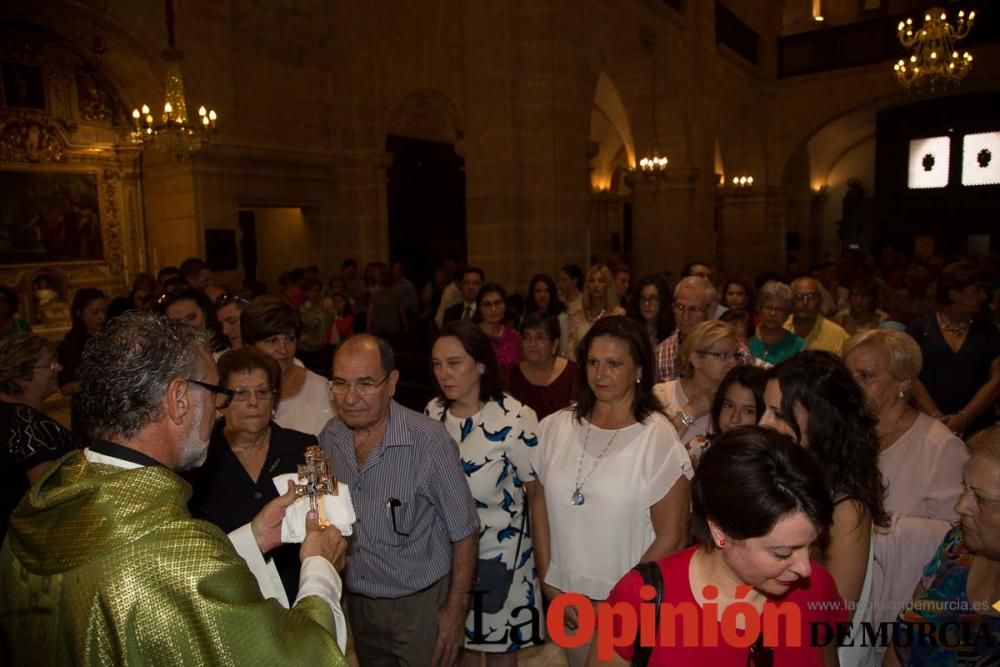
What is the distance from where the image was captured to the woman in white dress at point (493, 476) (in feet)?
9.48

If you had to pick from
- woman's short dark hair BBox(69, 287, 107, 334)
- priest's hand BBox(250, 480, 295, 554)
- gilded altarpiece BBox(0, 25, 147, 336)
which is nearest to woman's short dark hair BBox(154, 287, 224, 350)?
woman's short dark hair BBox(69, 287, 107, 334)

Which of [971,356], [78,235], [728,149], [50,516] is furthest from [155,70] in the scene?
[728,149]

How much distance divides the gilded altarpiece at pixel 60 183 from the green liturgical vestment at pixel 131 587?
1003 cm

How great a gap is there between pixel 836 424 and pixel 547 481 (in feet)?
3.63

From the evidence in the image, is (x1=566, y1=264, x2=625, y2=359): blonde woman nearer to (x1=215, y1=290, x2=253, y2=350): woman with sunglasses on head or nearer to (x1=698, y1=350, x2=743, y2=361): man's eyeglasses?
(x1=698, y1=350, x2=743, y2=361): man's eyeglasses

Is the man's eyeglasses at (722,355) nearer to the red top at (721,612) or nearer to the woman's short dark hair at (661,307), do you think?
the red top at (721,612)

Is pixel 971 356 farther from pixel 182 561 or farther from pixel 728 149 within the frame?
pixel 728 149

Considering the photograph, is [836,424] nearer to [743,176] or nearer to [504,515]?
[504,515]

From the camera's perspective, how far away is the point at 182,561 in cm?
136

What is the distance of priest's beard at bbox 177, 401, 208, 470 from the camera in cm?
167

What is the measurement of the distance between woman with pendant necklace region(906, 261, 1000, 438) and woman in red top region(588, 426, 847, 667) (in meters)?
3.25

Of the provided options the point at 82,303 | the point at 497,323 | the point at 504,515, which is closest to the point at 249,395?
the point at 504,515

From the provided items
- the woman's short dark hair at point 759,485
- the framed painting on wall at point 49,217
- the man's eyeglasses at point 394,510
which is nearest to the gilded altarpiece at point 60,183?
the framed painting on wall at point 49,217

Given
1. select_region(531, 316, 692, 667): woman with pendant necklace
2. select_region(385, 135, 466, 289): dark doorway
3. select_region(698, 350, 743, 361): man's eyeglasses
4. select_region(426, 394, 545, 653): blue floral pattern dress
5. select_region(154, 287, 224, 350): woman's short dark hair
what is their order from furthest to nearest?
select_region(385, 135, 466, 289): dark doorway < select_region(154, 287, 224, 350): woman's short dark hair < select_region(698, 350, 743, 361): man's eyeglasses < select_region(426, 394, 545, 653): blue floral pattern dress < select_region(531, 316, 692, 667): woman with pendant necklace
